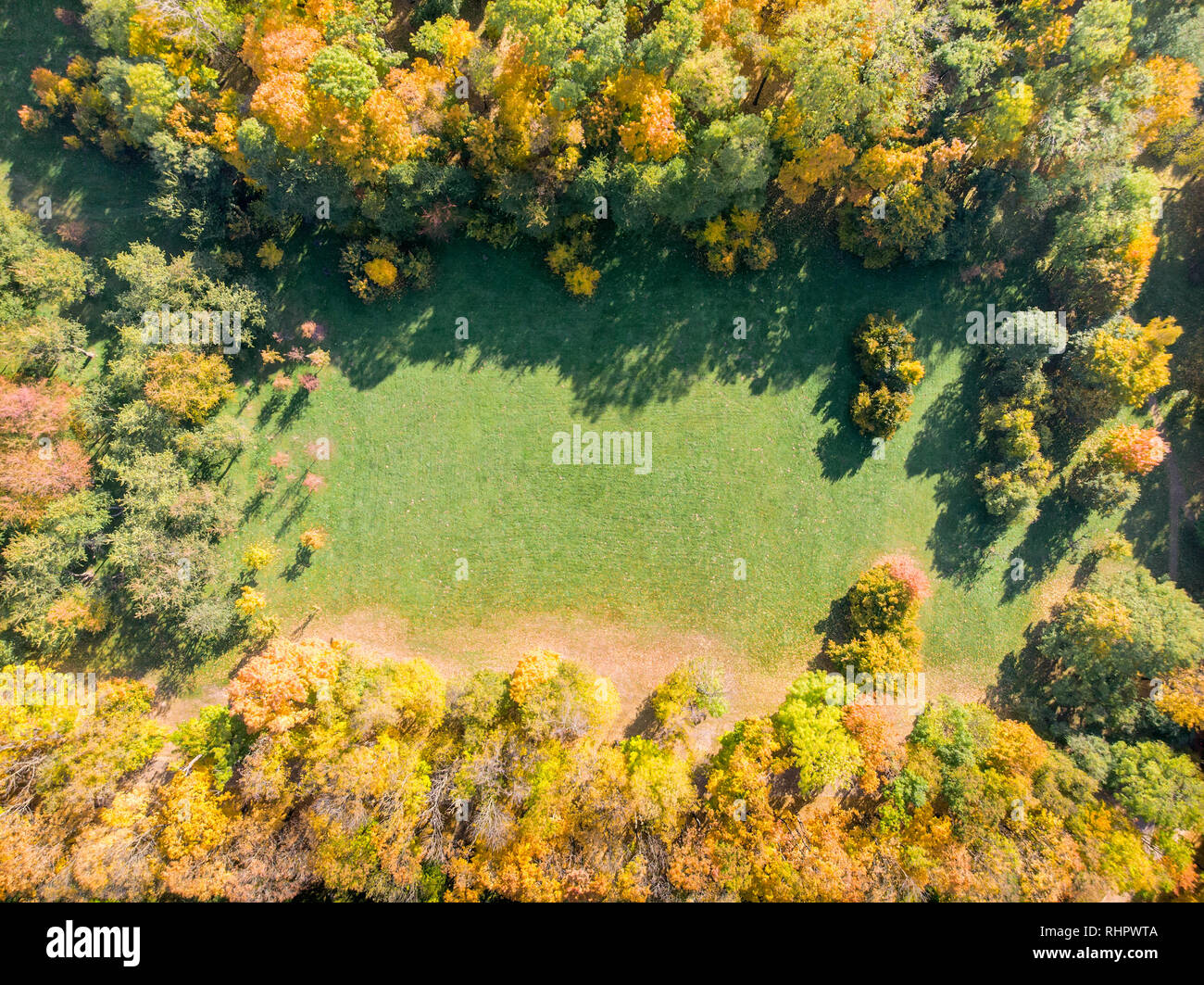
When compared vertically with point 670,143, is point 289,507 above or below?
below

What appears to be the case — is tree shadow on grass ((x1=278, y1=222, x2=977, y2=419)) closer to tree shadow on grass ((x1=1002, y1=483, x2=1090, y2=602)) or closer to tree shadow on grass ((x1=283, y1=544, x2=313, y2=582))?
tree shadow on grass ((x1=283, y1=544, x2=313, y2=582))

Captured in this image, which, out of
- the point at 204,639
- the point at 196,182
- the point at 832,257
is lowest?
the point at 204,639

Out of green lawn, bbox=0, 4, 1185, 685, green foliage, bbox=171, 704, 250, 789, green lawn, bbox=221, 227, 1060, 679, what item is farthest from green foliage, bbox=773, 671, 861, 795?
green foliage, bbox=171, 704, 250, 789

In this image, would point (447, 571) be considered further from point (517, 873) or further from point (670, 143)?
point (670, 143)

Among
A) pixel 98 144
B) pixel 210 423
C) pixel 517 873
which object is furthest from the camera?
pixel 98 144

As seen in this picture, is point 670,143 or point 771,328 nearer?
point 670,143

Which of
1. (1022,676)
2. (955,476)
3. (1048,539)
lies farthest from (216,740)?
(1048,539)

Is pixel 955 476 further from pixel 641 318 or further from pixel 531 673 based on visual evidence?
pixel 531 673
